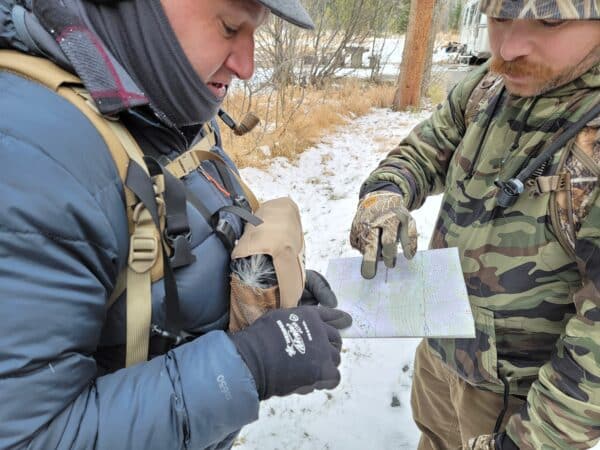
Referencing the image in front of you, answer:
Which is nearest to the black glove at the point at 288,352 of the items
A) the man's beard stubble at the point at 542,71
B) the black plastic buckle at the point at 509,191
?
the black plastic buckle at the point at 509,191

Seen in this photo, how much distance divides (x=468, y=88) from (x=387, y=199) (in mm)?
541

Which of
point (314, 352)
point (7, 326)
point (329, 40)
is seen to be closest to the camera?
point (7, 326)

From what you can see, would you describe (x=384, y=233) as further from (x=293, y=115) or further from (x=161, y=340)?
(x=293, y=115)

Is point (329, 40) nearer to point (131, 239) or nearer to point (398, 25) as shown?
point (398, 25)

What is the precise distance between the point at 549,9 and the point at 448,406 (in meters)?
1.50

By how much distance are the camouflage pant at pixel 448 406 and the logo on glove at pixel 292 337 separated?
864 mm

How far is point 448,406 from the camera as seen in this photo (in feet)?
5.73

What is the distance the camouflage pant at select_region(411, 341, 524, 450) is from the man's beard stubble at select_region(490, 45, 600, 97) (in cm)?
99

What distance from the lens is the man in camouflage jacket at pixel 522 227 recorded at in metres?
1.05

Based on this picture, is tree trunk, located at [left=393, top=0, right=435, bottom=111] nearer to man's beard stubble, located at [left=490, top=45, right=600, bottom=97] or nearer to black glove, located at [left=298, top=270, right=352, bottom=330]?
man's beard stubble, located at [left=490, top=45, right=600, bottom=97]

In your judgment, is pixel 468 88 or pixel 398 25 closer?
pixel 468 88

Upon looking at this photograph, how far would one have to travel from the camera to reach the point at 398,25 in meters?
13.2

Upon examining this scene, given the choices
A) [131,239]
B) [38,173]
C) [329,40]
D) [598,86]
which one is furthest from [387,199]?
[329,40]

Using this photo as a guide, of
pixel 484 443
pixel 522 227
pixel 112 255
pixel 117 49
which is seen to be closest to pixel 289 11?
pixel 117 49
